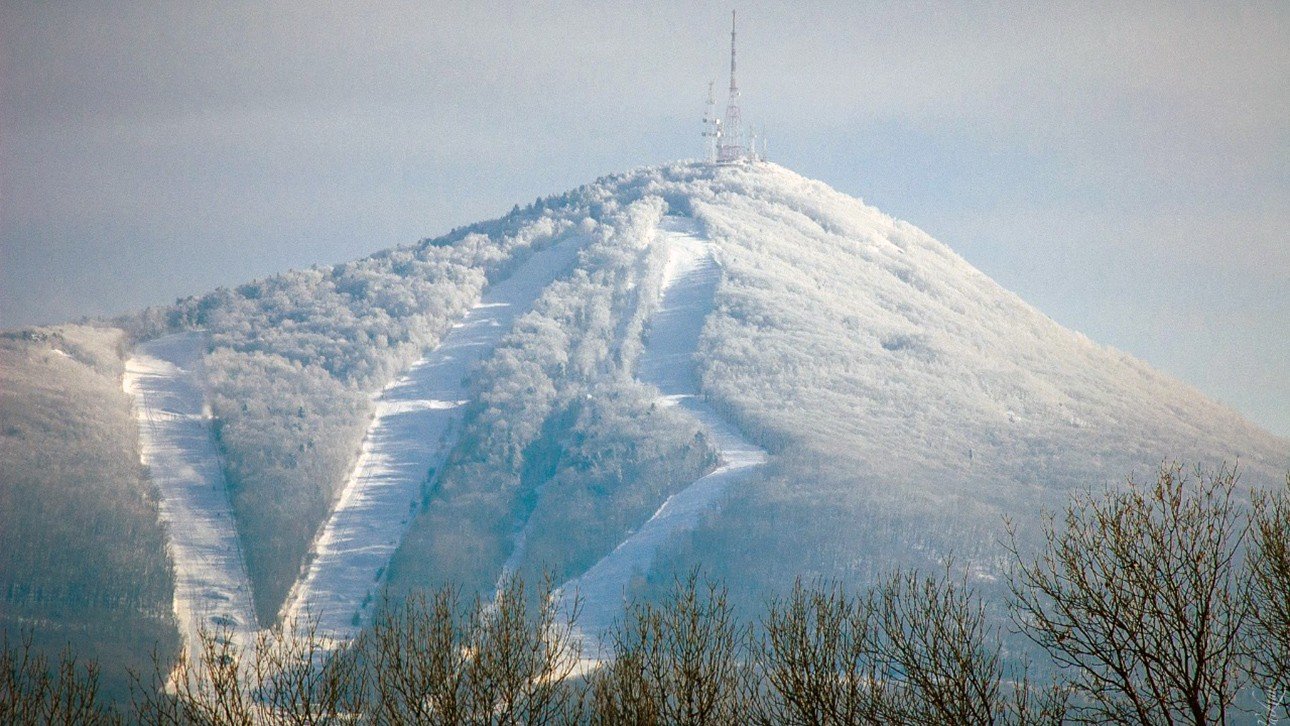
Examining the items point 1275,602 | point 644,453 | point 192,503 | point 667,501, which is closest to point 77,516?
point 192,503

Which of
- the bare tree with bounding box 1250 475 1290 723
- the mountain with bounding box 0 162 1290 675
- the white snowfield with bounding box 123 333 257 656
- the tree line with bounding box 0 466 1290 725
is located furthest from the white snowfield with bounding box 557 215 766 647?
the bare tree with bounding box 1250 475 1290 723

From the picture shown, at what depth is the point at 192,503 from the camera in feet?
544

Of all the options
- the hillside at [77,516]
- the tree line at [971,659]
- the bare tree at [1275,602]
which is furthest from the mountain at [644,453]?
the bare tree at [1275,602]

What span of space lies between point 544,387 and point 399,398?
840 inches

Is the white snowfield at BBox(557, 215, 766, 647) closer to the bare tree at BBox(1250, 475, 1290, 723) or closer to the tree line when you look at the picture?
the tree line

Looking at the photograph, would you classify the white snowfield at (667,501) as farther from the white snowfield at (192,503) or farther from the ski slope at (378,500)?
the white snowfield at (192,503)

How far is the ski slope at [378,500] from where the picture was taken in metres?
152

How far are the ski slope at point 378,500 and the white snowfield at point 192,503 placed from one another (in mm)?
6799

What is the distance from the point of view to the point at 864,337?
649 feet

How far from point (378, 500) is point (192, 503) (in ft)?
72.1

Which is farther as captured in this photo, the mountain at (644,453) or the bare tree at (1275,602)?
the mountain at (644,453)

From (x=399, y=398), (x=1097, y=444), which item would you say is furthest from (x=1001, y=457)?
(x=399, y=398)

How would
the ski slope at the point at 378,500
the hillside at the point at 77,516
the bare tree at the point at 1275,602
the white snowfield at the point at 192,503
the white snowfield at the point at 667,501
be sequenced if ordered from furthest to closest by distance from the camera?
the ski slope at the point at 378,500 → the white snowfield at the point at 192,503 → the white snowfield at the point at 667,501 → the hillside at the point at 77,516 → the bare tree at the point at 1275,602

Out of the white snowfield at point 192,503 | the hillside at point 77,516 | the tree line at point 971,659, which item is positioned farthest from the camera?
the white snowfield at point 192,503
